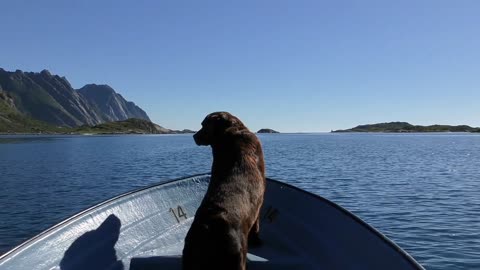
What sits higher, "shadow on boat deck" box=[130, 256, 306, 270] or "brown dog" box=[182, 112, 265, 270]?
"brown dog" box=[182, 112, 265, 270]

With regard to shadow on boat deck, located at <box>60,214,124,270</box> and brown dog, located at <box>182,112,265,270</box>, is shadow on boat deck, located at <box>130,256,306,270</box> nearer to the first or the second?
shadow on boat deck, located at <box>60,214,124,270</box>

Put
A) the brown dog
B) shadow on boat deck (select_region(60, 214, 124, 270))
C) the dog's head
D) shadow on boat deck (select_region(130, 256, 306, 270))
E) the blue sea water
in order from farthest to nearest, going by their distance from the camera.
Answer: the blue sea water
the dog's head
shadow on boat deck (select_region(130, 256, 306, 270))
shadow on boat deck (select_region(60, 214, 124, 270))
the brown dog

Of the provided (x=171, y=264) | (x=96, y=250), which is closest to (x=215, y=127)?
(x=171, y=264)

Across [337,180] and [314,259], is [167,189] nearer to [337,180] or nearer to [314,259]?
[314,259]

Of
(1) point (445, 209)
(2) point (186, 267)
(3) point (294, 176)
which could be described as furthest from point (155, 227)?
(3) point (294, 176)

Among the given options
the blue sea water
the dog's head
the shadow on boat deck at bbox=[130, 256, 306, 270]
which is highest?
the dog's head

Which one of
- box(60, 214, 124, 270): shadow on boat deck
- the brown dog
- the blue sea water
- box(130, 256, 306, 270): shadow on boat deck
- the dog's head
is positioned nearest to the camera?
the brown dog

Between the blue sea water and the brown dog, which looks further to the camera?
the blue sea water

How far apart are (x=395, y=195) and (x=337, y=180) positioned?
8.28m

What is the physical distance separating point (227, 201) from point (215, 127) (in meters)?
2.28

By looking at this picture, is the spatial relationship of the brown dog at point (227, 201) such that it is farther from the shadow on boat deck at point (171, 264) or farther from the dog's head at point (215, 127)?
the shadow on boat deck at point (171, 264)

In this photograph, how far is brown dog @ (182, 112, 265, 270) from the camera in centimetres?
586

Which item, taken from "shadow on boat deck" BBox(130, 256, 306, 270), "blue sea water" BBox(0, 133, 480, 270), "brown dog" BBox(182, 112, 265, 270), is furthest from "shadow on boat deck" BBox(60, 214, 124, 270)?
"blue sea water" BBox(0, 133, 480, 270)

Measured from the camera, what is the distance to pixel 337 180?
34.9m
